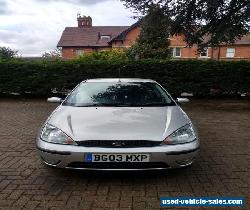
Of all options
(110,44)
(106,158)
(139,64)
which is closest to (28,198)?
(106,158)

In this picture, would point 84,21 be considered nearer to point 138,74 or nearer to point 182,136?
point 138,74

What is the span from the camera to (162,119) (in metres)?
4.51

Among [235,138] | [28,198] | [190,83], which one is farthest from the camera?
[190,83]

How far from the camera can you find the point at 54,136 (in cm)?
424

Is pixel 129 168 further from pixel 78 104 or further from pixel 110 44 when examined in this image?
pixel 110 44

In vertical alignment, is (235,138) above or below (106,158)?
below

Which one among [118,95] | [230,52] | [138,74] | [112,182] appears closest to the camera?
[112,182]

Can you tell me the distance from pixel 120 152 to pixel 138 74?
11191 millimetres

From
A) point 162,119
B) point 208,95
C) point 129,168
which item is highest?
point 162,119

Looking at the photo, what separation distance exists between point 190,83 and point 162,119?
10.7 meters

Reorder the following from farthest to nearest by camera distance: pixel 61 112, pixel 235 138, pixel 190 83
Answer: pixel 190 83, pixel 235 138, pixel 61 112

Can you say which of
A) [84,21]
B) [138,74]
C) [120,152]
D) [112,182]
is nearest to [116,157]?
[120,152]

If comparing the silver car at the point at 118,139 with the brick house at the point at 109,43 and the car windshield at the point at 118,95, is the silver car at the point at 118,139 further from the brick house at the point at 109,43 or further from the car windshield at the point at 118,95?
the brick house at the point at 109,43

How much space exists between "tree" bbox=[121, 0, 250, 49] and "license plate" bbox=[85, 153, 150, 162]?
26.5 ft
